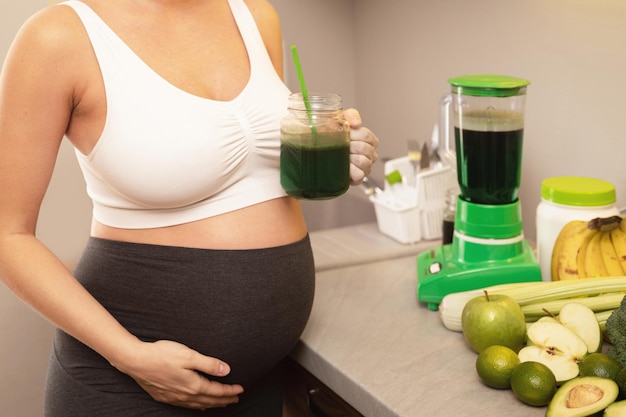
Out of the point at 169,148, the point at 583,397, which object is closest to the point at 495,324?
the point at 583,397

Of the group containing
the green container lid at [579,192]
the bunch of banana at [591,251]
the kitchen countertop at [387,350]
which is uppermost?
the green container lid at [579,192]

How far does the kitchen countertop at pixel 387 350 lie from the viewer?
1195 millimetres

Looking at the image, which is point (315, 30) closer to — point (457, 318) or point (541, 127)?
point (541, 127)

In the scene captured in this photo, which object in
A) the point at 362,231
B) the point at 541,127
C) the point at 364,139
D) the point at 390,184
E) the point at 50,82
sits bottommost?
the point at 362,231

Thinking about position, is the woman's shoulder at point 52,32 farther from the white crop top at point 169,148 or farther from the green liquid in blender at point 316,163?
the green liquid in blender at point 316,163

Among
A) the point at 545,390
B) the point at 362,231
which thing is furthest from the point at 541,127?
the point at 545,390

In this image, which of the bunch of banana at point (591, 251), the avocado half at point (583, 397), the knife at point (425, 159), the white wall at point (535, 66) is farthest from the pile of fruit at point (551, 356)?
the knife at point (425, 159)

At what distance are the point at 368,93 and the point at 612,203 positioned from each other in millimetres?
1172

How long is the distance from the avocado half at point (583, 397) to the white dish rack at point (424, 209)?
2.77 ft

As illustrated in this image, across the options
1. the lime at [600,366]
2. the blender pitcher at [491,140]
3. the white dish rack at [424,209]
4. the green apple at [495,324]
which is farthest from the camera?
the white dish rack at [424,209]

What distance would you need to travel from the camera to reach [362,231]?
2.08 meters

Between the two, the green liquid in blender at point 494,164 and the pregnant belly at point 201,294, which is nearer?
the pregnant belly at point 201,294

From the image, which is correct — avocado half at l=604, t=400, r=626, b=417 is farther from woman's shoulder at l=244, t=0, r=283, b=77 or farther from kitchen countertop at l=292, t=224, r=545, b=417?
woman's shoulder at l=244, t=0, r=283, b=77

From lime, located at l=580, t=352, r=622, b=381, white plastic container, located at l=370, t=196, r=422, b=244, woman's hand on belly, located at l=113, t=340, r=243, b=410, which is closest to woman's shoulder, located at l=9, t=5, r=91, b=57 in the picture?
woman's hand on belly, located at l=113, t=340, r=243, b=410
